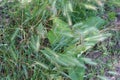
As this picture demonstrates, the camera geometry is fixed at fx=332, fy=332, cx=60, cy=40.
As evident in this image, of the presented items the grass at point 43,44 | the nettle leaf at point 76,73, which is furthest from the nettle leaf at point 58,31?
the nettle leaf at point 76,73

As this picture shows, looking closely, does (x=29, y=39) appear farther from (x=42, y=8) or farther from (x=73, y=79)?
(x=73, y=79)

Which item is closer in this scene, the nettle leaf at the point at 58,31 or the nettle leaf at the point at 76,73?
the nettle leaf at the point at 58,31

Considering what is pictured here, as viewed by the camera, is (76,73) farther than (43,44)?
No

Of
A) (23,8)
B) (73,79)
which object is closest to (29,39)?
(23,8)

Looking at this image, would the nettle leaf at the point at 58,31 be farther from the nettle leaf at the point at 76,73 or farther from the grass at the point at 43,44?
the nettle leaf at the point at 76,73

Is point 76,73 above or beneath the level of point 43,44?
beneath

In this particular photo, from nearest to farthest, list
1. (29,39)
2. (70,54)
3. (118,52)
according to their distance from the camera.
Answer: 1. (70,54)
2. (29,39)
3. (118,52)

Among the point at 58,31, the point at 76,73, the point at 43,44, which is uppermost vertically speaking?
the point at 58,31

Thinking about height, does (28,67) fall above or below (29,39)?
below
